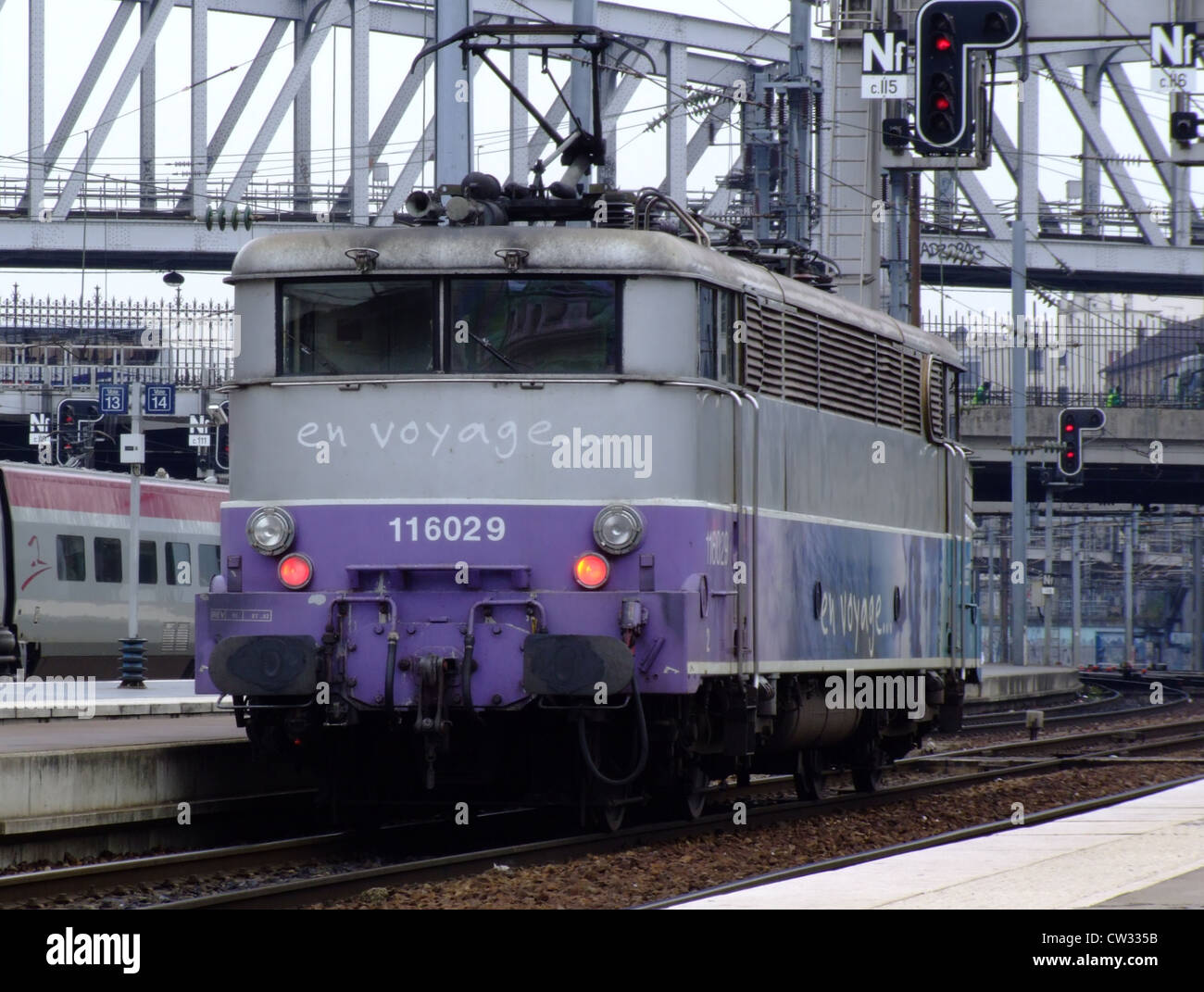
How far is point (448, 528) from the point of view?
1235 centimetres

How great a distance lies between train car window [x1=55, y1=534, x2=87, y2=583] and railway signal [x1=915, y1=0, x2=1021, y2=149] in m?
17.3

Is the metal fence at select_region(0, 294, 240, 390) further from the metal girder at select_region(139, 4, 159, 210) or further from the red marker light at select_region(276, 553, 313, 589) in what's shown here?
the red marker light at select_region(276, 553, 313, 589)

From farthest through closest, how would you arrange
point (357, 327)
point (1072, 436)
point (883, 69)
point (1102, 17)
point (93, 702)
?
point (1072, 436)
point (1102, 17)
point (883, 69)
point (93, 702)
point (357, 327)

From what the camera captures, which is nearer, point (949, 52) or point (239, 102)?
point (949, 52)

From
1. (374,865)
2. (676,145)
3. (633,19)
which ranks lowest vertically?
Answer: (374,865)

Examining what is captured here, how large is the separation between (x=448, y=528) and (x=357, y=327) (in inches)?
57.4

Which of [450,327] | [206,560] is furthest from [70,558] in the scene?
[450,327]

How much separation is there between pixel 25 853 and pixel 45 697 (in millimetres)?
11928

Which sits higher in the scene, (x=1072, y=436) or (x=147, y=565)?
(x=1072, y=436)

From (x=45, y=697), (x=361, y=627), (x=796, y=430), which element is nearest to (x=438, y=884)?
(x=361, y=627)

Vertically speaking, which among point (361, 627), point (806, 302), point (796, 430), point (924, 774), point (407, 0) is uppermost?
point (407, 0)

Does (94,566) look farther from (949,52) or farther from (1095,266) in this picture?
(1095,266)

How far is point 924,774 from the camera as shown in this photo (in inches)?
807
